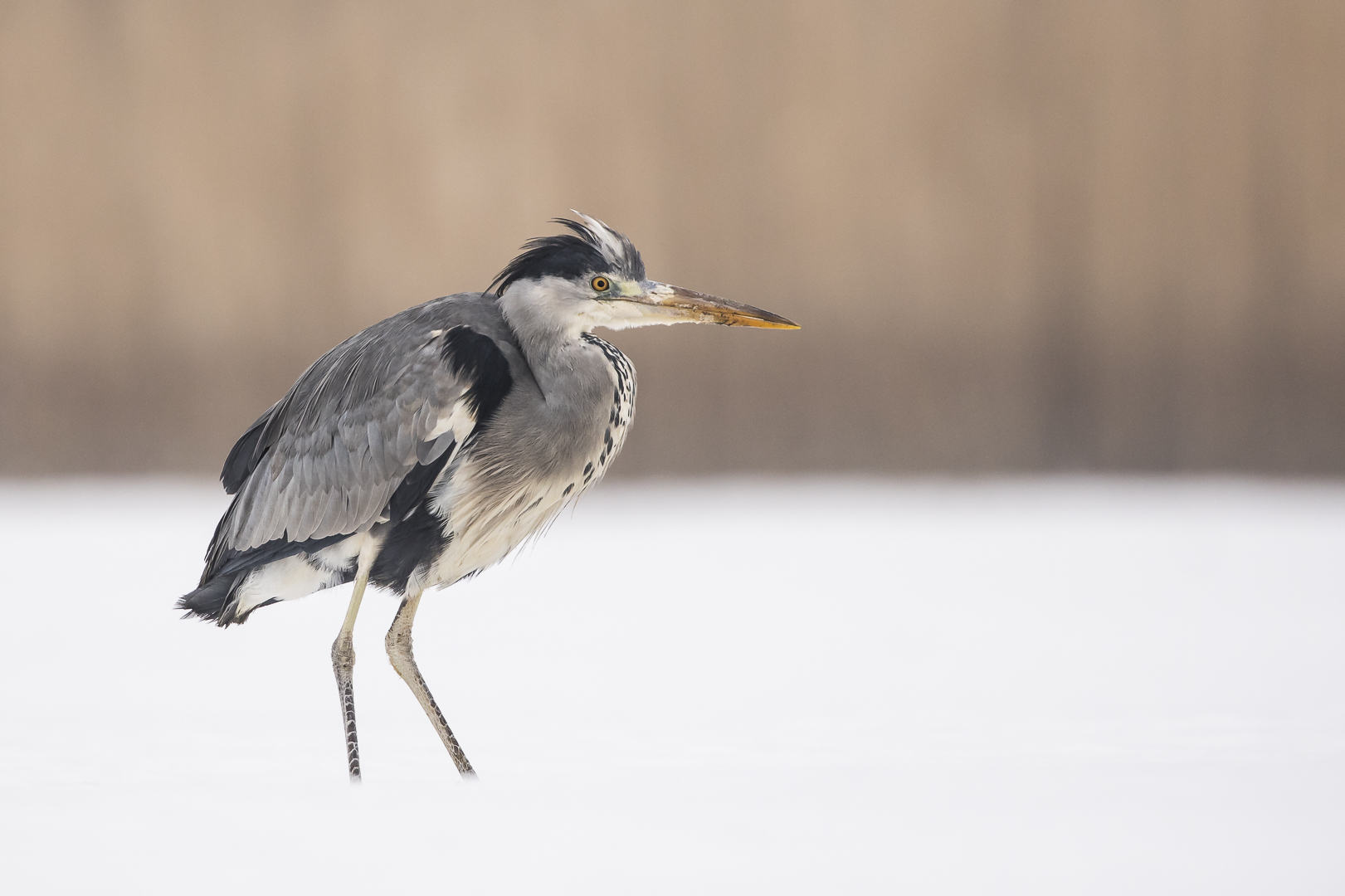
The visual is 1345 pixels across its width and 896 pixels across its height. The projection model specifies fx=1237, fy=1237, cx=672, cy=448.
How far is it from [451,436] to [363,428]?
0.60 ft

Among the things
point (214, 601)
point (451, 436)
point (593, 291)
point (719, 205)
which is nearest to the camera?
point (451, 436)

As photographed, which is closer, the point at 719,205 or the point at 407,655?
the point at 407,655

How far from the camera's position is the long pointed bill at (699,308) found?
2.16 m

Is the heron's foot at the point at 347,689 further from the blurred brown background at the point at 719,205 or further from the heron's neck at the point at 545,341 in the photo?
the blurred brown background at the point at 719,205

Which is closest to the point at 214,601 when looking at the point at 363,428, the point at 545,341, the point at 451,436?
the point at 363,428

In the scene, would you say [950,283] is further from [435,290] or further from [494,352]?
[494,352]

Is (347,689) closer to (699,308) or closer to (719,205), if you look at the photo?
(699,308)

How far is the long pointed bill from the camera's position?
2.16 metres

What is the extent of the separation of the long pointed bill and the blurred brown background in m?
3.41

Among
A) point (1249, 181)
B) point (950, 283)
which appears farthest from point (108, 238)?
point (1249, 181)

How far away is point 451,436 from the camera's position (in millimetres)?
2021

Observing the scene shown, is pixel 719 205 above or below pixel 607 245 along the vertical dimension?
below

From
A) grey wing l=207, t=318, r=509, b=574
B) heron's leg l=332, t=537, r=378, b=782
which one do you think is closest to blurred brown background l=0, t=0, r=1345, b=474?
grey wing l=207, t=318, r=509, b=574

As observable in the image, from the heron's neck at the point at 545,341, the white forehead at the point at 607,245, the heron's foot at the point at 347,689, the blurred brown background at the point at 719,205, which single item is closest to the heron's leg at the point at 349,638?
the heron's foot at the point at 347,689
